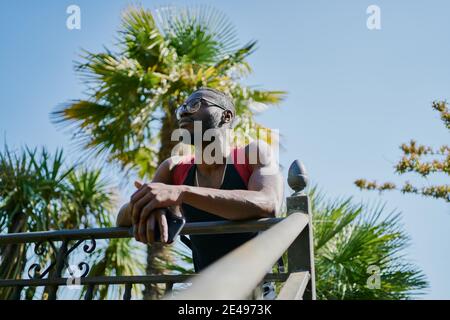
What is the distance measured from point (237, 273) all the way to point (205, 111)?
1318 mm

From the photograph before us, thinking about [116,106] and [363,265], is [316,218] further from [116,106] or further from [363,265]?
[116,106]

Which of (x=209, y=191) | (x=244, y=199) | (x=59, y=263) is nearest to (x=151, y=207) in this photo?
(x=209, y=191)

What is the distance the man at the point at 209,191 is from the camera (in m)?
1.41

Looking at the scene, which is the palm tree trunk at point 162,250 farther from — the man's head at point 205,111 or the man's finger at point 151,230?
the man's finger at point 151,230

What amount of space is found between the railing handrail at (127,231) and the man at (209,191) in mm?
28

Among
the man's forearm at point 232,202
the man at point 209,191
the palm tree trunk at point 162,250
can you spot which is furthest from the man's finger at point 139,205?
the palm tree trunk at point 162,250

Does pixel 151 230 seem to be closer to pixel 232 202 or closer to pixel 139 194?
pixel 139 194

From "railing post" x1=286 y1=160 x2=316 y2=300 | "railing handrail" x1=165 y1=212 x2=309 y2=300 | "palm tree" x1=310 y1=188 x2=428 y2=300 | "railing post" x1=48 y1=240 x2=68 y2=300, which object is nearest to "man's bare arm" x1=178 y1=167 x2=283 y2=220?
"railing post" x1=286 y1=160 x2=316 y2=300

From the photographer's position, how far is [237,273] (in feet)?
2.17

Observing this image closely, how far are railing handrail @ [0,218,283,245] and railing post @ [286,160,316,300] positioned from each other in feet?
0.49

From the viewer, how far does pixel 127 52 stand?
24.6 feet

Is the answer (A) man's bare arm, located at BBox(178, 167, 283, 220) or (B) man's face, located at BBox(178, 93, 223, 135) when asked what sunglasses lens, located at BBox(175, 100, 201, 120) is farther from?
(A) man's bare arm, located at BBox(178, 167, 283, 220)
